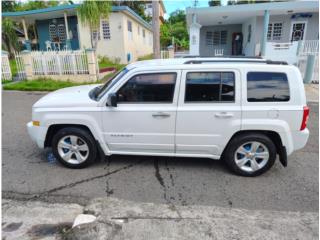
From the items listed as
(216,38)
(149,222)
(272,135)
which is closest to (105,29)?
(216,38)

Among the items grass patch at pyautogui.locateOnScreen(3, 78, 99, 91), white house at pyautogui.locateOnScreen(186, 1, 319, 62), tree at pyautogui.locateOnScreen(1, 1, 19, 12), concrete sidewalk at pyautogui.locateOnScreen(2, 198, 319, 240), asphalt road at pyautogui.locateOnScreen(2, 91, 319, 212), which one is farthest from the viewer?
tree at pyautogui.locateOnScreen(1, 1, 19, 12)

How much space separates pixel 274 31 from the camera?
50.0 feet

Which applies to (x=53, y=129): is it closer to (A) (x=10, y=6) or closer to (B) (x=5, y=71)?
(B) (x=5, y=71)

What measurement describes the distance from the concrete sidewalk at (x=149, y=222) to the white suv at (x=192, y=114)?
3.08ft

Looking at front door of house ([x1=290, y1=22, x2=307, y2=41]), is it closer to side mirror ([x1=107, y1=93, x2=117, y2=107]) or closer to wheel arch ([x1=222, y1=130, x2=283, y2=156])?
wheel arch ([x1=222, y1=130, x2=283, y2=156])

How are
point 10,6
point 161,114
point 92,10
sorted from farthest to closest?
point 10,6 → point 92,10 → point 161,114

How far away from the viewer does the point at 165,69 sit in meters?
3.26

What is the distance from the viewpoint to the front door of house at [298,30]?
577 inches

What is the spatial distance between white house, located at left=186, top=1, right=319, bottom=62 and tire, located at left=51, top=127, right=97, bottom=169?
33.9 ft

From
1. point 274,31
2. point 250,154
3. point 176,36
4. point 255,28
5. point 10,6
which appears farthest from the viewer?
point 176,36

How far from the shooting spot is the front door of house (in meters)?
14.6

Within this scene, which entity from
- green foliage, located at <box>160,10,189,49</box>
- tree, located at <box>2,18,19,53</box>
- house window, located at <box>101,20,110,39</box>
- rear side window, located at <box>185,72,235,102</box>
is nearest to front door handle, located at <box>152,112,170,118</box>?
rear side window, located at <box>185,72,235,102</box>

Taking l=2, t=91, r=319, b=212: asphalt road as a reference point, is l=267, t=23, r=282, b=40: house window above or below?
above

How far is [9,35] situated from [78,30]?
940 centimetres
